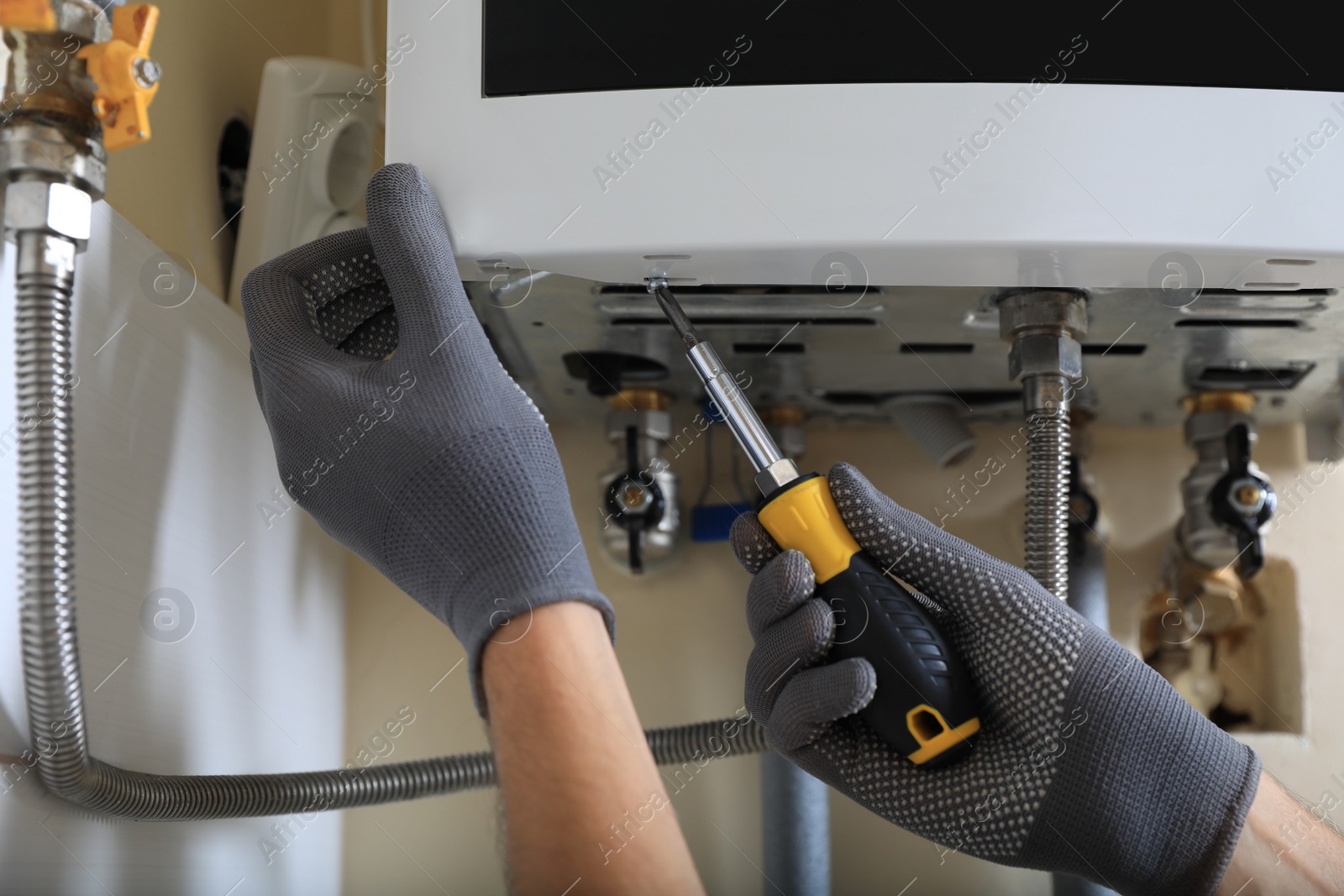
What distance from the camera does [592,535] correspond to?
0.85 metres

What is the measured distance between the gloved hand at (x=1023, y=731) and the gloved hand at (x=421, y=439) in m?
0.11

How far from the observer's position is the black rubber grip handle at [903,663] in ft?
1.65

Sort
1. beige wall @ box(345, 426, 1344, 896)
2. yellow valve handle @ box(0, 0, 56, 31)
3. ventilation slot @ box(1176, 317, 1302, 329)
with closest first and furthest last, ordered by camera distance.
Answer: yellow valve handle @ box(0, 0, 56, 31) < ventilation slot @ box(1176, 317, 1302, 329) < beige wall @ box(345, 426, 1344, 896)

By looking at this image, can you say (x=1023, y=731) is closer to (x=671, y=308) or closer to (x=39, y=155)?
(x=671, y=308)

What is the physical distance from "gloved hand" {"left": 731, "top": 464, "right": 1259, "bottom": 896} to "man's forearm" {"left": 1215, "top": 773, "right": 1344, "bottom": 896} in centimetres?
3

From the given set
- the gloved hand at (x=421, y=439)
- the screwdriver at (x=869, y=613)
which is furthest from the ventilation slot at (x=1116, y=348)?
the gloved hand at (x=421, y=439)

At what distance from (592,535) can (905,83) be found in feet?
1.53

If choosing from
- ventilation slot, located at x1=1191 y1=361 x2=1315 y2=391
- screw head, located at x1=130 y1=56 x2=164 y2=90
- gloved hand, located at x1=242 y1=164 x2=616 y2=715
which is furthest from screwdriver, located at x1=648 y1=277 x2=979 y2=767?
ventilation slot, located at x1=1191 y1=361 x2=1315 y2=391

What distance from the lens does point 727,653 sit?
831mm

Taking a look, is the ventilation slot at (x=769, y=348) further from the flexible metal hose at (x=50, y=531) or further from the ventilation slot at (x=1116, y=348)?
the flexible metal hose at (x=50, y=531)

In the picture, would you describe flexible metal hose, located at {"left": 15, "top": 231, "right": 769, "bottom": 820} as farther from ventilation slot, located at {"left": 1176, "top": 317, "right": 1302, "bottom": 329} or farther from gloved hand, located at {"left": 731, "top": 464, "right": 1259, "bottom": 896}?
ventilation slot, located at {"left": 1176, "top": 317, "right": 1302, "bottom": 329}

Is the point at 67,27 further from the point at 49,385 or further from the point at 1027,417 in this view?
the point at 1027,417

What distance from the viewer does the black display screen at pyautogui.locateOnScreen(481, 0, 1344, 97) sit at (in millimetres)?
518

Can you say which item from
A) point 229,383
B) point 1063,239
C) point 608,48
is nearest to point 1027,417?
point 1063,239
